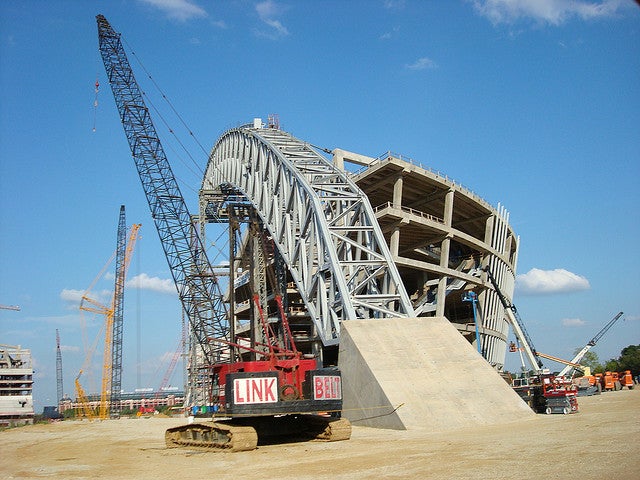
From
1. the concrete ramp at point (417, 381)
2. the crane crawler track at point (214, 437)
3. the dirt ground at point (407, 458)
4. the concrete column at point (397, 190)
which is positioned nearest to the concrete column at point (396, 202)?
the concrete column at point (397, 190)

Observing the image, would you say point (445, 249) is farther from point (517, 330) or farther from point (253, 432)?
point (253, 432)

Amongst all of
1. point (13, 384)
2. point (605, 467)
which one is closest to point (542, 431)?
point (605, 467)

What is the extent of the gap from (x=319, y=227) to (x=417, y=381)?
14556 millimetres

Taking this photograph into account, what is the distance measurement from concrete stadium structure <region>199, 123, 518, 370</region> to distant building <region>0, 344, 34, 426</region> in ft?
212

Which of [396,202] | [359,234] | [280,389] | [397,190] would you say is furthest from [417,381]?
[397,190]

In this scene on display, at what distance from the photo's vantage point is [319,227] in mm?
37562

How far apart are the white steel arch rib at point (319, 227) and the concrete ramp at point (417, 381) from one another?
14.9ft

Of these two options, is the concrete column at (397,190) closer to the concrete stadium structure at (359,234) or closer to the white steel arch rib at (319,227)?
the concrete stadium structure at (359,234)

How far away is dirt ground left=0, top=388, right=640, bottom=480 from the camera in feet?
39.4

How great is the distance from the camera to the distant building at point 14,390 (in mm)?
111875

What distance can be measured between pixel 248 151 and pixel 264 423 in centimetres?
3456

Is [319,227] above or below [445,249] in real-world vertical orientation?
below

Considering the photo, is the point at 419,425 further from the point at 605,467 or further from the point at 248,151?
the point at 248,151

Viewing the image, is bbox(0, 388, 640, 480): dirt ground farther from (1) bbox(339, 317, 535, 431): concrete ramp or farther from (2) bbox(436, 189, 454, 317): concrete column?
(2) bbox(436, 189, 454, 317): concrete column
